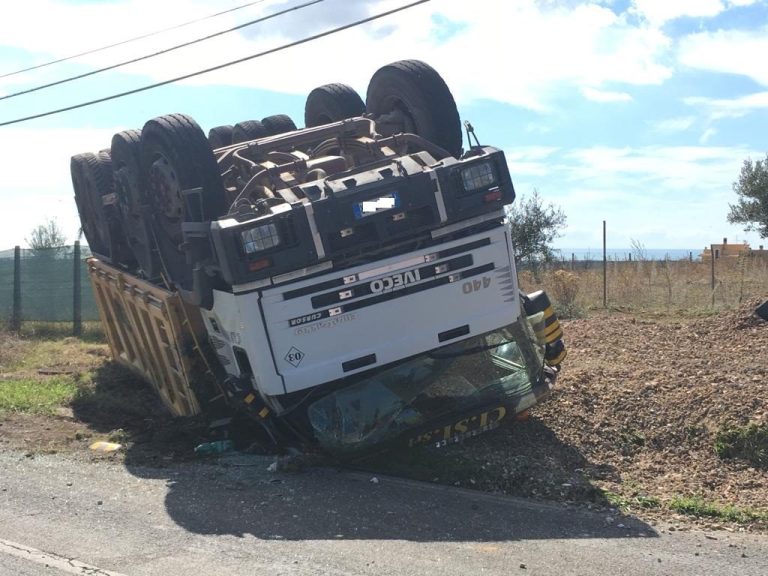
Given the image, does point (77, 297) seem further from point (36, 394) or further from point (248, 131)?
point (248, 131)

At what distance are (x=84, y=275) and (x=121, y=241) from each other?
29.1ft

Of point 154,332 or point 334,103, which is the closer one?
point 154,332

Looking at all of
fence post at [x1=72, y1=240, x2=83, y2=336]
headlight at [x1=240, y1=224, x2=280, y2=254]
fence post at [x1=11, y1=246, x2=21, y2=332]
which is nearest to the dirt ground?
headlight at [x1=240, y1=224, x2=280, y2=254]

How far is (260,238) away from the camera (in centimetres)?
657

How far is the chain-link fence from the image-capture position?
18.1 meters

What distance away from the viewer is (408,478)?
23.3 feet

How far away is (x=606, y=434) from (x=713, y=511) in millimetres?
1759

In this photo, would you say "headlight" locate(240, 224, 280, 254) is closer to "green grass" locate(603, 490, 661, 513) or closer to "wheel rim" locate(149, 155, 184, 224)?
"wheel rim" locate(149, 155, 184, 224)

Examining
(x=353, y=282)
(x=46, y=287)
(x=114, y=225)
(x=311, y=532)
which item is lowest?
(x=311, y=532)

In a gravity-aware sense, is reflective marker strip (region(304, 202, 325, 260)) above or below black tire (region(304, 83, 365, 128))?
below

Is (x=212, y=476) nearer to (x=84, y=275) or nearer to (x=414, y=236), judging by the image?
(x=414, y=236)

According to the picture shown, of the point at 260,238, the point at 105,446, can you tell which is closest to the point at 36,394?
the point at 105,446

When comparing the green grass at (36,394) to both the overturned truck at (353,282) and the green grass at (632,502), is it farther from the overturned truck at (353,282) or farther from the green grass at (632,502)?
the green grass at (632,502)

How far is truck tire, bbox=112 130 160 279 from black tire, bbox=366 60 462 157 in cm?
227
